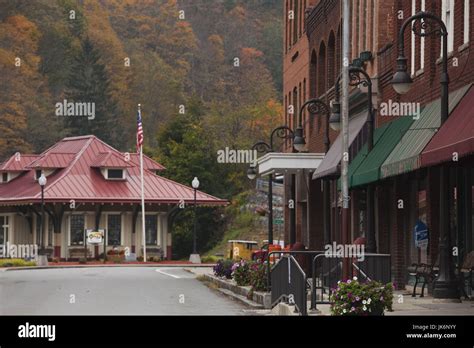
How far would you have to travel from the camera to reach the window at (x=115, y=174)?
72.4 m

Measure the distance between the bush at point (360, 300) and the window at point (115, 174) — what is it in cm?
5495

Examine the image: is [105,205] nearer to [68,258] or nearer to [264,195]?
[68,258]

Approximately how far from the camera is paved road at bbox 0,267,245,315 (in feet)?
78.4

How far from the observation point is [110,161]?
7250cm

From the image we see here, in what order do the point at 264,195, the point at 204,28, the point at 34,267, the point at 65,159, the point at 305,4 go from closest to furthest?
the point at 305,4 → the point at 34,267 → the point at 65,159 → the point at 264,195 → the point at 204,28

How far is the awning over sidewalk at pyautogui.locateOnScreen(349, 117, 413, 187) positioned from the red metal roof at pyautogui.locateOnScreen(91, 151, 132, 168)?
1663 inches

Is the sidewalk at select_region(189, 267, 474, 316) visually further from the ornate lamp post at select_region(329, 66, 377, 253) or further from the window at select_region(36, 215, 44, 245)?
the window at select_region(36, 215, 44, 245)

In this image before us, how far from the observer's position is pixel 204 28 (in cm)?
13338

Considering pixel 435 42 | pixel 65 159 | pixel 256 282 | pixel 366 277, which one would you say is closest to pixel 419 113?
pixel 435 42

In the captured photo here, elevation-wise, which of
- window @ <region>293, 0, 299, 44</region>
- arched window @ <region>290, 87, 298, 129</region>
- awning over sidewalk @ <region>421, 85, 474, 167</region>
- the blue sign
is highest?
window @ <region>293, 0, 299, 44</region>

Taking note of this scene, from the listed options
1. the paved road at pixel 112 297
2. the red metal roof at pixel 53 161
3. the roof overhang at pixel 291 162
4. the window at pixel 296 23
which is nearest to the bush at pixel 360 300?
the paved road at pixel 112 297

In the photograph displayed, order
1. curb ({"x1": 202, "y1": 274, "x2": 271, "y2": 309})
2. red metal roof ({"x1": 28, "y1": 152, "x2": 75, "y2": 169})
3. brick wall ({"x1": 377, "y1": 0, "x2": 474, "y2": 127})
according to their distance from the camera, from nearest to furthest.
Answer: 1. brick wall ({"x1": 377, "y1": 0, "x2": 474, "y2": 127})
2. curb ({"x1": 202, "y1": 274, "x2": 271, "y2": 309})
3. red metal roof ({"x1": 28, "y1": 152, "x2": 75, "y2": 169})

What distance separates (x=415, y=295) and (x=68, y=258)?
4630 centimetres

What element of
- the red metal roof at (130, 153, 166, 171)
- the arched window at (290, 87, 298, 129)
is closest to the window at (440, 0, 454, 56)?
the arched window at (290, 87, 298, 129)
